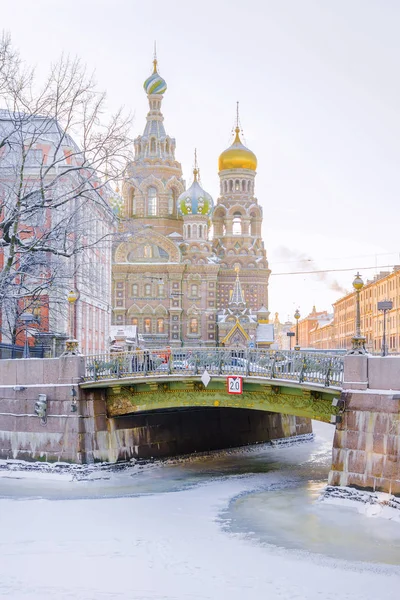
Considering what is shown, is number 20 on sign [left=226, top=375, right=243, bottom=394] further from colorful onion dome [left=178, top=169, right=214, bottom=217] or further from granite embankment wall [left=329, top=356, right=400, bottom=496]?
colorful onion dome [left=178, top=169, right=214, bottom=217]

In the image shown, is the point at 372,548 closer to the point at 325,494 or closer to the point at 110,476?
the point at 325,494

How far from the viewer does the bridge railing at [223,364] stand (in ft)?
84.6

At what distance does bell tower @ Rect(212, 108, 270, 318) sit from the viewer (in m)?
99.4

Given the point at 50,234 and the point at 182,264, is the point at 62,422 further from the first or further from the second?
the point at 182,264

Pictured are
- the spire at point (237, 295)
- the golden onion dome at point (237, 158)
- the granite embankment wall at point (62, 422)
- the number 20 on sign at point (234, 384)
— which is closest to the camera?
the number 20 on sign at point (234, 384)

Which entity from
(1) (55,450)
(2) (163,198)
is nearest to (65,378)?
(1) (55,450)

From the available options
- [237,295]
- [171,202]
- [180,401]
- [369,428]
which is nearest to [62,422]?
[180,401]

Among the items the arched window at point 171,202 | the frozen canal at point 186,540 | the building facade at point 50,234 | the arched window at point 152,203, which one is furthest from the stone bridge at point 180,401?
the arched window at point 171,202

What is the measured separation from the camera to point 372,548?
20.0 meters

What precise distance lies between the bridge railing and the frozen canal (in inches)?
148

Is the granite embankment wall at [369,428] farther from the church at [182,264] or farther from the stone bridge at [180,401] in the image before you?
the church at [182,264]

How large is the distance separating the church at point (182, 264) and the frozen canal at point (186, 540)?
5727cm

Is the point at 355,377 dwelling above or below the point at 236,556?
above

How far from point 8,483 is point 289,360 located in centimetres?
1063
